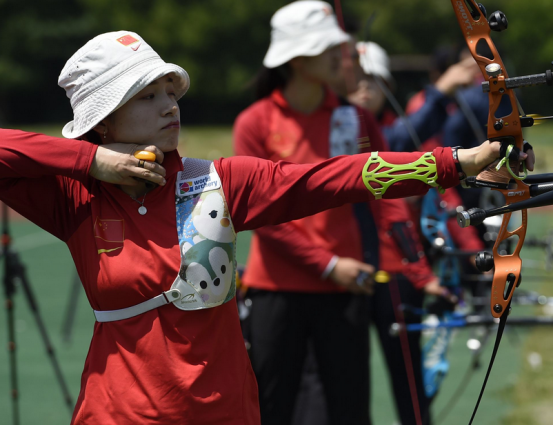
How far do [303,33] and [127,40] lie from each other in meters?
1.60

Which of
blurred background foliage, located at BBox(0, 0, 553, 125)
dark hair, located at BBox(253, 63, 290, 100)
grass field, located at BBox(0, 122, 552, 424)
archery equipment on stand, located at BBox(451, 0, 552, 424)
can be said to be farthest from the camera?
blurred background foliage, located at BBox(0, 0, 553, 125)

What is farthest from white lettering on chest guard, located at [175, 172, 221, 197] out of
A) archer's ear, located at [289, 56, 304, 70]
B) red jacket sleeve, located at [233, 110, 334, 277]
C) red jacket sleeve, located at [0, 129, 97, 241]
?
archer's ear, located at [289, 56, 304, 70]

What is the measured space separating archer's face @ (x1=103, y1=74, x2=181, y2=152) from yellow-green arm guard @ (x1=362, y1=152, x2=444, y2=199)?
48 cm

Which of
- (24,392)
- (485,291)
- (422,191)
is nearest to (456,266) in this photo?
(485,291)

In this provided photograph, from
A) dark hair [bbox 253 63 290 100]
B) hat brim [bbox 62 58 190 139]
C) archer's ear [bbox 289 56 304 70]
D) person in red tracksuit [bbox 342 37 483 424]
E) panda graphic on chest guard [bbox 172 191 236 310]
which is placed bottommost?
person in red tracksuit [bbox 342 37 483 424]

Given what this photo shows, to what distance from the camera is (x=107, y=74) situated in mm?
2166

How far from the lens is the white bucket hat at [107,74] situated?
2.14 meters

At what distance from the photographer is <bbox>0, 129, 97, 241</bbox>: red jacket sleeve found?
2.15 meters

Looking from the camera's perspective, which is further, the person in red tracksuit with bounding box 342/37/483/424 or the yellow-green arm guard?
the person in red tracksuit with bounding box 342/37/483/424

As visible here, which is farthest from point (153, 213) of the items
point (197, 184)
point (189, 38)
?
point (189, 38)

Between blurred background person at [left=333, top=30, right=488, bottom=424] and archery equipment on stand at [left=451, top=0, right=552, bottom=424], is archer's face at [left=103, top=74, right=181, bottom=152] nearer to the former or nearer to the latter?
archery equipment on stand at [left=451, top=0, right=552, bottom=424]

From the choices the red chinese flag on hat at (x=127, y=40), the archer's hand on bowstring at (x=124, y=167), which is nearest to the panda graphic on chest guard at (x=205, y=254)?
the archer's hand on bowstring at (x=124, y=167)

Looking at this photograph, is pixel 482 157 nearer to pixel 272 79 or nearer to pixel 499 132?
pixel 499 132

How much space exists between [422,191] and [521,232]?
272 millimetres
